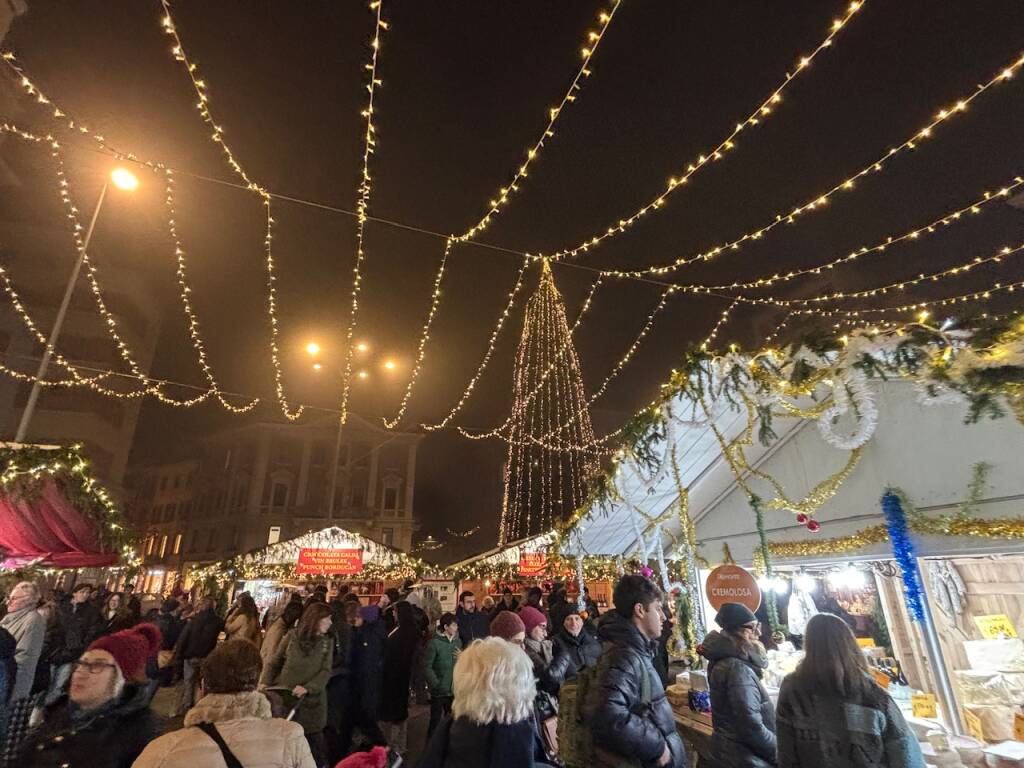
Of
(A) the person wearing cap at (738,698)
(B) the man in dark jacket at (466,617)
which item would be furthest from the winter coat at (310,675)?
(A) the person wearing cap at (738,698)

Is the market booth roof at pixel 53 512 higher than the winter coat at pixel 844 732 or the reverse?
higher

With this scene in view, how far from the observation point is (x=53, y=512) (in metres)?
7.62

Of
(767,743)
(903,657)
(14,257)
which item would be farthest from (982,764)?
(14,257)

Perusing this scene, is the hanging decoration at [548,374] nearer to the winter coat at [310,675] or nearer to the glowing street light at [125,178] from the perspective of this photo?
the winter coat at [310,675]

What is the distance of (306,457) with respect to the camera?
39062 millimetres

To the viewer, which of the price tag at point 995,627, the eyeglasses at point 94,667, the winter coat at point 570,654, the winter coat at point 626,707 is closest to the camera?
the eyeglasses at point 94,667

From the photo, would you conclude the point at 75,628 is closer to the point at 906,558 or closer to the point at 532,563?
the point at 532,563

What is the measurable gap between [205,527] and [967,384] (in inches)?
1805

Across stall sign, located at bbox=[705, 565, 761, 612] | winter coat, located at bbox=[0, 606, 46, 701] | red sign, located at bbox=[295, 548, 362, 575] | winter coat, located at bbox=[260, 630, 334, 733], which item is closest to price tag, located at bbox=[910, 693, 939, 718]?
stall sign, located at bbox=[705, 565, 761, 612]

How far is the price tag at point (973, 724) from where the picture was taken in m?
4.18

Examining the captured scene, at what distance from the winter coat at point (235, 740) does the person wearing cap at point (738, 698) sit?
230 cm

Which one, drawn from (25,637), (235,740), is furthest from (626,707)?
(25,637)

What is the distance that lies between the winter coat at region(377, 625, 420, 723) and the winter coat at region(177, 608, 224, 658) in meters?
3.25

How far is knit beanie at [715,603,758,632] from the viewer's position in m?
3.20
